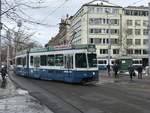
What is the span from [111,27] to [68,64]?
96921 mm

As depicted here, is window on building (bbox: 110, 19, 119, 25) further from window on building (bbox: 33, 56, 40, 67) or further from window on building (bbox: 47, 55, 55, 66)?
window on building (bbox: 47, 55, 55, 66)

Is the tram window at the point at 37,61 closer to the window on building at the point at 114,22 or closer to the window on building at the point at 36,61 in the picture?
the window on building at the point at 36,61

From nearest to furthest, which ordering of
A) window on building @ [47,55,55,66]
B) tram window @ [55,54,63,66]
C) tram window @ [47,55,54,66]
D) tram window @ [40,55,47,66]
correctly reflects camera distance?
tram window @ [55,54,63,66]
window on building @ [47,55,55,66]
tram window @ [47,55,54,66]
tram window @ [40,55,47,66]

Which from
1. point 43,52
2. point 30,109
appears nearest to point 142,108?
point 30,109

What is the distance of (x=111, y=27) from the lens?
130000mm

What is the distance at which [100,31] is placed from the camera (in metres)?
129

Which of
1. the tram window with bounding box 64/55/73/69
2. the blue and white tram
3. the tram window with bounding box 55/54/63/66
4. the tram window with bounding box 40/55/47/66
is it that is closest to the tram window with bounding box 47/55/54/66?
the blue and white tram

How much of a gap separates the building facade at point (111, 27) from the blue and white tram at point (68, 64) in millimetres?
81395

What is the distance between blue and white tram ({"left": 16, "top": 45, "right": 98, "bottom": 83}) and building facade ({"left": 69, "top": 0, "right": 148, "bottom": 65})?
81.4 metres

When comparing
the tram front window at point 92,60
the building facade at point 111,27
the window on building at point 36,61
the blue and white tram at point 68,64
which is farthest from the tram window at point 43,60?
the building facade at point 111,27

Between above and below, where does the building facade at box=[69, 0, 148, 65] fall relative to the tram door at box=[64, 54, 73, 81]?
above

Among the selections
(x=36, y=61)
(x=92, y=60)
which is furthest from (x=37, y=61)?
(x=92, y=60)

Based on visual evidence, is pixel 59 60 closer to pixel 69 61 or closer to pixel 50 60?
pixel 69 61

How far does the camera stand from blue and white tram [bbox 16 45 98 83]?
33219 mm
